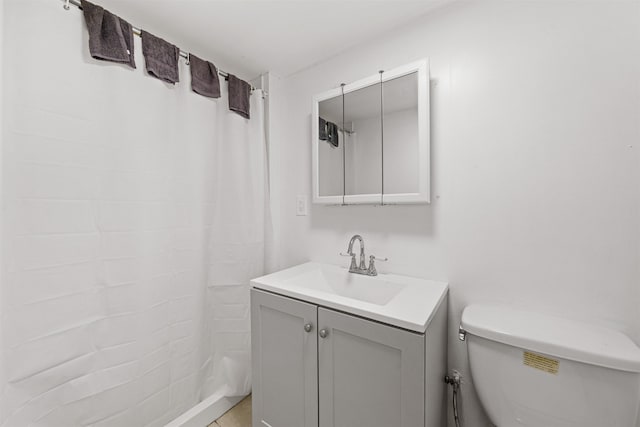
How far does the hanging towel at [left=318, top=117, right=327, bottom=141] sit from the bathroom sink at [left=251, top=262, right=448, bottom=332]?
76cm

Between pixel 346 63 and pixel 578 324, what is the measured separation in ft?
5.11

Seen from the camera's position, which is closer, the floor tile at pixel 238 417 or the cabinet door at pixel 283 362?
the cabinet door at pixel 283 362

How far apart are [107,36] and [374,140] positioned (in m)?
1.24

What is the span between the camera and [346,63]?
1.43 meters

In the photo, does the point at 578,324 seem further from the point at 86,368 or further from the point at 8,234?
the point at 8,234

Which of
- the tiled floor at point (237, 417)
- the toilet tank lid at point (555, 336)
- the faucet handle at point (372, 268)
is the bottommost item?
the tiled floor at point (237, 417)

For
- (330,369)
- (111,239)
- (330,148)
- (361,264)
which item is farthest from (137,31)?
(330,369)

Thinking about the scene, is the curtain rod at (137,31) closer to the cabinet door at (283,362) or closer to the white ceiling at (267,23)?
the white ceiling at (267,23)

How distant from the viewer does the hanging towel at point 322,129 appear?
1.47 m

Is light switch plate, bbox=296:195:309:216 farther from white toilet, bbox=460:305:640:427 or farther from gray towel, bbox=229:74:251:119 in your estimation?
white toilet, bbox=460:305:640:427

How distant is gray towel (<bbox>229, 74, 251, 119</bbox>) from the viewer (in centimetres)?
149

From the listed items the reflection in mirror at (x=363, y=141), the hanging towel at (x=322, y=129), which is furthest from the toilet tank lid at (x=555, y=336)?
the hanging towel at (x=322, y=129)

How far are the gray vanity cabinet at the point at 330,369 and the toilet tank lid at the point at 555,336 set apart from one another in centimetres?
29

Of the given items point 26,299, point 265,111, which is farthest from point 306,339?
point 265,111
